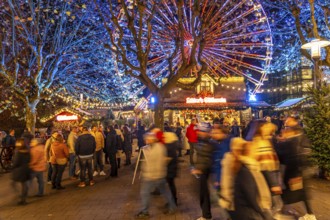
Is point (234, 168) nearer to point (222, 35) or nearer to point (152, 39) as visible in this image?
point (152, 39)

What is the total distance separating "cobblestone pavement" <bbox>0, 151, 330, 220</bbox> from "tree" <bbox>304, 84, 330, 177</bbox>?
686mm

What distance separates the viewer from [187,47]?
20.7 meters

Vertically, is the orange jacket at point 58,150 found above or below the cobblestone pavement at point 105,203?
above

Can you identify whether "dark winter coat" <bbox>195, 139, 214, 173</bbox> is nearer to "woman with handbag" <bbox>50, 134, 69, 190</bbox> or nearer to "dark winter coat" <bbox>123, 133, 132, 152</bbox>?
"woman with handbag" <bbox>50, 134, 69, 190</bbox>

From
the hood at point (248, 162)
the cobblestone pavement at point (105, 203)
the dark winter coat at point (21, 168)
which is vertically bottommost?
the cobblestone pavement at point (105, 203)

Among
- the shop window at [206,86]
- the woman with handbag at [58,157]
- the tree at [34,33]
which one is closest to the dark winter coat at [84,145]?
the woman with handbag at [58,157]

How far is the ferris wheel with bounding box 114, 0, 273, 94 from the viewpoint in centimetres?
2103

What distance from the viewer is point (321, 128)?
11.0 m

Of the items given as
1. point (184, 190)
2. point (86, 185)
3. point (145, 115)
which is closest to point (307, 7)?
point (184, 190)

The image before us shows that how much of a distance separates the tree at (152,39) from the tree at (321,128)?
4232 millimetres

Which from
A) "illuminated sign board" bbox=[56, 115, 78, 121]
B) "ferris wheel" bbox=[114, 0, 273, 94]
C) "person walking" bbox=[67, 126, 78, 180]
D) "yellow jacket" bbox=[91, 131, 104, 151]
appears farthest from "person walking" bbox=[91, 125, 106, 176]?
"illuminated sign board" bbox=[56, 115, 78, 121]

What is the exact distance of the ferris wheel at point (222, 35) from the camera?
2103 cm

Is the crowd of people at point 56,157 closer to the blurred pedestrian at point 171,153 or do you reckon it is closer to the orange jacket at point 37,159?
the orange jacket at point 37,159

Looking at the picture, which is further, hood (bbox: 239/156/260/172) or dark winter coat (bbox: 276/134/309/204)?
dark winter coat (bbox: 276/134/309/204)
